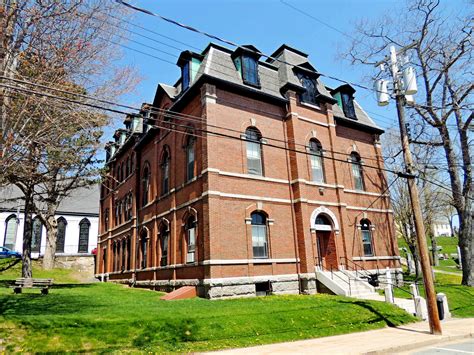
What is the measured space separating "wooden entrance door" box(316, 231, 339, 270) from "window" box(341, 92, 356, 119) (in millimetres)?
8696

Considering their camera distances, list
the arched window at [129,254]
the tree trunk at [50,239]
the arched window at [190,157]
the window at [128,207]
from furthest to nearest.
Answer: the tree trunk at [50,239] → the window at [128,207] → the arched window at [129,254] → the arched window at [190,157]

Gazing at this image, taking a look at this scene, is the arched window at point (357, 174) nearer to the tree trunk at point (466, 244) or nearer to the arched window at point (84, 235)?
the tree trunk at point (466, 244)

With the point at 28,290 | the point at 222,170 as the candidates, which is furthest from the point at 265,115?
the point at 28,290

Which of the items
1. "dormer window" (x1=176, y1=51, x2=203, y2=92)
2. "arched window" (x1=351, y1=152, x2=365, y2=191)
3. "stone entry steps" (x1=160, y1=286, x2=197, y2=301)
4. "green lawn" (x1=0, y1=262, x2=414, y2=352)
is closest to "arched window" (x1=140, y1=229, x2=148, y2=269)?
"stone entry steps" (x1=160, y1=286, x2=197, y2=301)

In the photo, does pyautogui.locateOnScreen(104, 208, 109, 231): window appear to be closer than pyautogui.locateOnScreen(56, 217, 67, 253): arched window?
Yes

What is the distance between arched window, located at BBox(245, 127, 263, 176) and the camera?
17.8 metres

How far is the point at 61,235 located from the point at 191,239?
33.2 m

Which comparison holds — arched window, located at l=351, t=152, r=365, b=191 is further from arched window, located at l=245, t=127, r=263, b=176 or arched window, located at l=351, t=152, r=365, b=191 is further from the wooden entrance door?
arched window, located at l=245, t=127, r=263, b=176

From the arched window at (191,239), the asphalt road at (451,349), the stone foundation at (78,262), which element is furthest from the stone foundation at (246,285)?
the stone foundation at (78,262)

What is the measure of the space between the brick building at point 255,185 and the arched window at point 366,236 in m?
0.07

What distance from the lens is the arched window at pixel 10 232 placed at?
133 feet

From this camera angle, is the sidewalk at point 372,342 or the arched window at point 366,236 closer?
the sidewalk at point 372,342

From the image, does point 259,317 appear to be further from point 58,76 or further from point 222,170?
point 58,76

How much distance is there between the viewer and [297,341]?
1013cm
